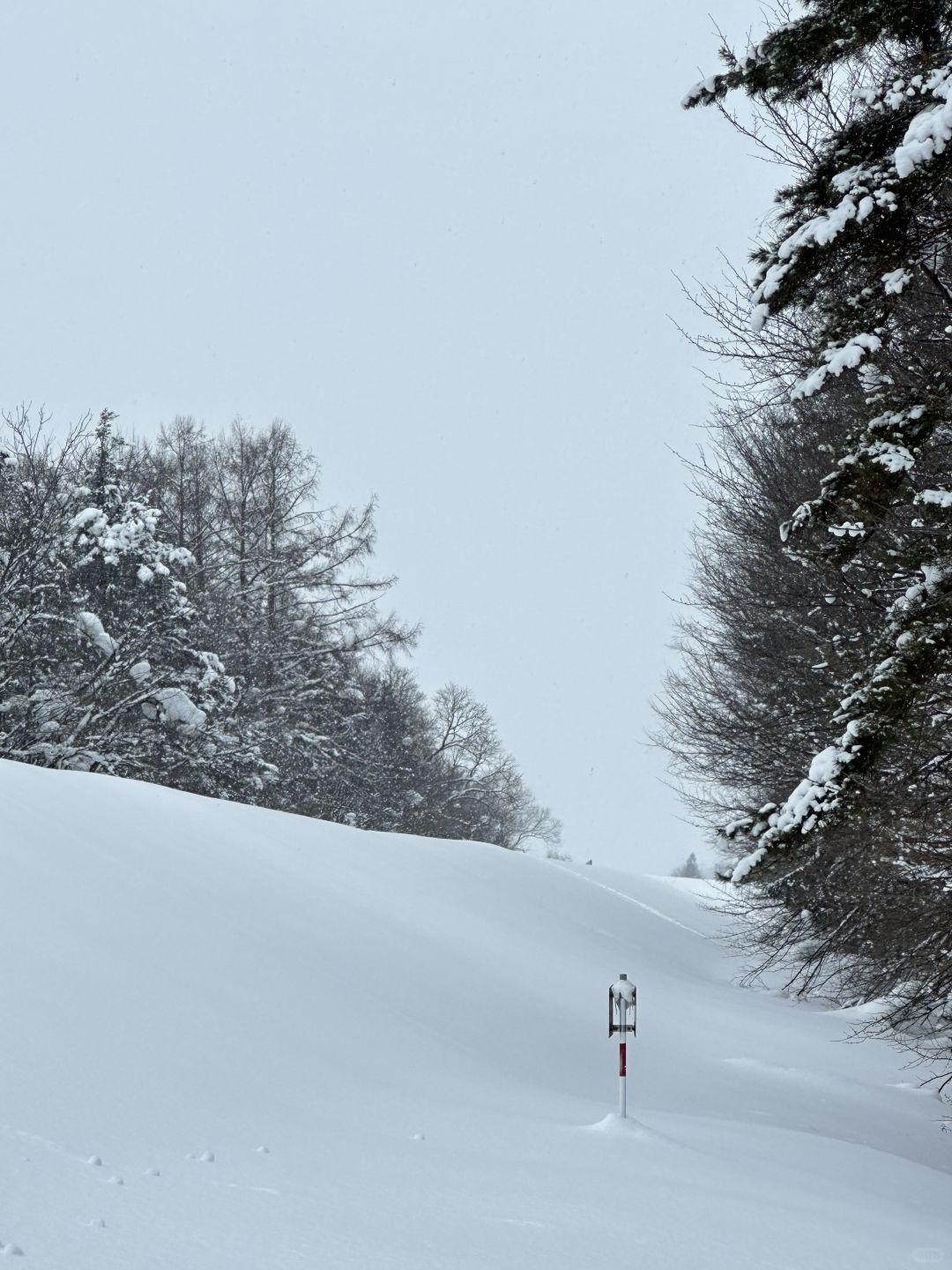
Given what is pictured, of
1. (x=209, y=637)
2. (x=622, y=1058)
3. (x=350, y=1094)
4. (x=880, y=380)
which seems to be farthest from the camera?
(x=209, y=637)

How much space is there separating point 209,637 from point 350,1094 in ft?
69.1

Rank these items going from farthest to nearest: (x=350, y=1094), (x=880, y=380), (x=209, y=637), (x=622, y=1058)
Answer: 1. (x=209, y=637)
2. (x=880, y=380)
3. (x=622, y=1058)
4. (x=350, y=1094)

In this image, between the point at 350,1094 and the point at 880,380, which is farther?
the point at 880,380

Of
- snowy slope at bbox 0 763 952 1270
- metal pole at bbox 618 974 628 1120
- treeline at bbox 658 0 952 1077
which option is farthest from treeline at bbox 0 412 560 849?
metal pole at bbox 618 974 628 1120

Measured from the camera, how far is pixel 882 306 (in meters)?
7.00

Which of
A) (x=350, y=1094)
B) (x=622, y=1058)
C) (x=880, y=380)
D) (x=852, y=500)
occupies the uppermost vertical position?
(x=880, y=380)

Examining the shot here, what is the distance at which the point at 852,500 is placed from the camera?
6.50 meters

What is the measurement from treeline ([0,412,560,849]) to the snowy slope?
7906 mm

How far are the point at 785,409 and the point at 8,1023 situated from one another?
31.2ft

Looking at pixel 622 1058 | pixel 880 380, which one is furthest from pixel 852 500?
pixel 622 1058

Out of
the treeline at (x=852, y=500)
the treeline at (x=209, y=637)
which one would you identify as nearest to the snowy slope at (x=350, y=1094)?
the treeline at (x=852, y=500)

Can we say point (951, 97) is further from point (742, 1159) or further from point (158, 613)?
point (158, 613)

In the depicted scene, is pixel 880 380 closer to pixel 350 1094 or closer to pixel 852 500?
pixel 852 500

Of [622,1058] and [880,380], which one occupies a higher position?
[880,380]
